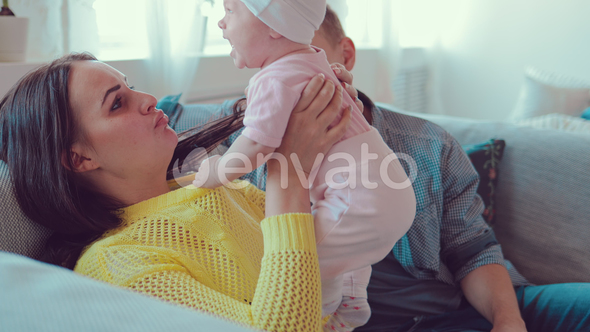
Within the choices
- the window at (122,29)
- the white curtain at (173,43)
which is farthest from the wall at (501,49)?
the window at (122,29)

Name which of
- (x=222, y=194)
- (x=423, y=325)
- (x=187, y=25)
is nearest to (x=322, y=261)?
(x=222, y=194)

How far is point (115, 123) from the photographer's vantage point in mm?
936

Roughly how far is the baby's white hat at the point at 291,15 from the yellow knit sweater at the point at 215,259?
333mm

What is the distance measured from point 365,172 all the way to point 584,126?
72.6 inches

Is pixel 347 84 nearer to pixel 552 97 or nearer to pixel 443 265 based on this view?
pixel 443 265

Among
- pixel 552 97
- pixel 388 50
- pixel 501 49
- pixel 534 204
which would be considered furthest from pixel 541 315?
pixel 501 49

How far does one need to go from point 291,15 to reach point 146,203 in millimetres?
514

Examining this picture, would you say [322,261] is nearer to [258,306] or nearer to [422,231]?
[258,306]

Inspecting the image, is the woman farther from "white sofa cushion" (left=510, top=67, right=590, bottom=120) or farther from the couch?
"white sofa cushion" (left=510, top=67, right=590, bottom=120)

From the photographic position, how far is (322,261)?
85 cm

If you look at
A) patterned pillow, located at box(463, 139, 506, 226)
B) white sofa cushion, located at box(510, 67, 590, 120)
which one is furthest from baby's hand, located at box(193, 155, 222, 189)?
white sofa cushion, located at box(510, 67, 590, 120)

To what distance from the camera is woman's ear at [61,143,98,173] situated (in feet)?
3.08

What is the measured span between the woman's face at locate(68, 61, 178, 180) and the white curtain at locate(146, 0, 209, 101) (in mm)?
1103

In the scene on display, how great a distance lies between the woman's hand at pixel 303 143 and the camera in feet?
2.70
